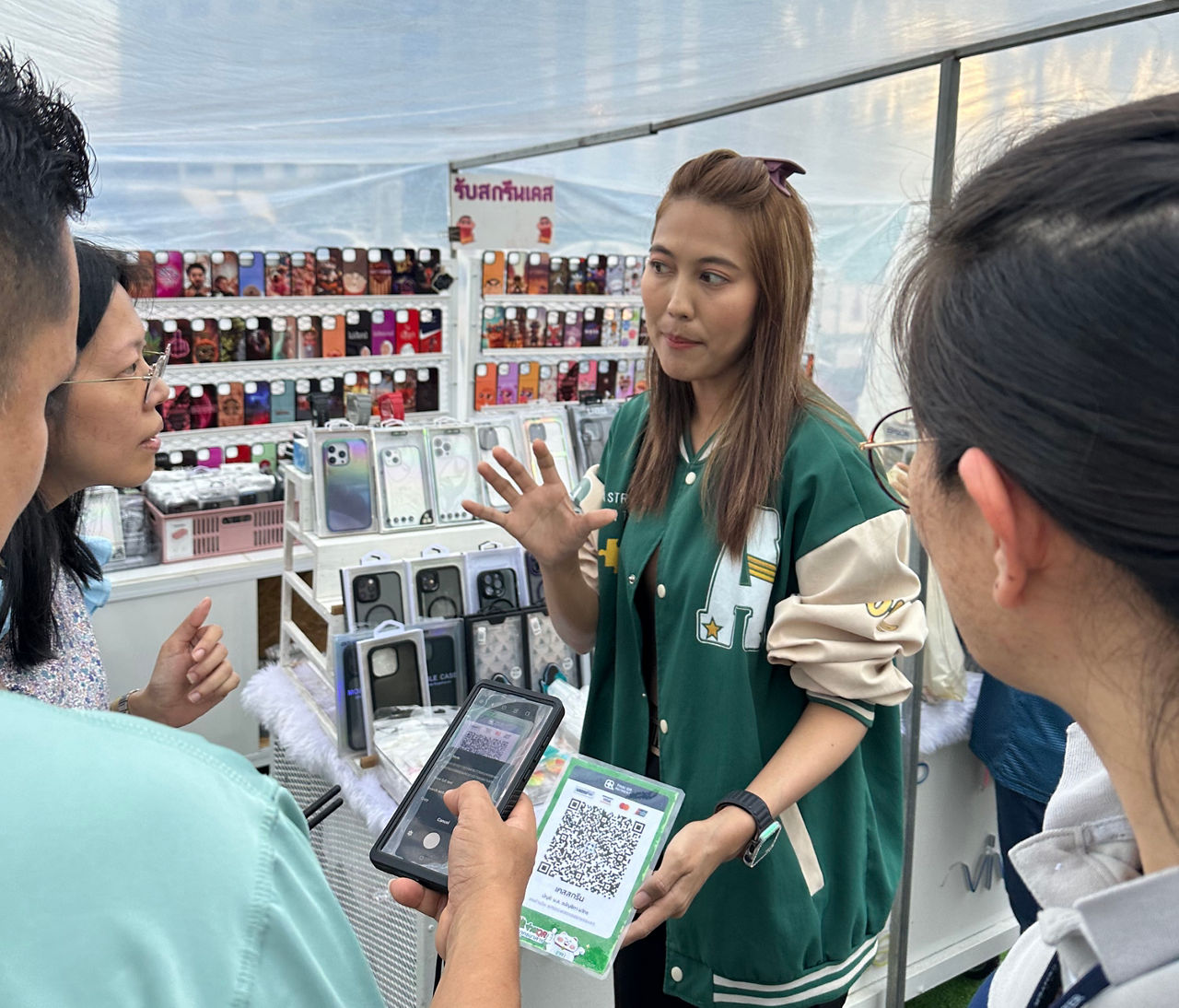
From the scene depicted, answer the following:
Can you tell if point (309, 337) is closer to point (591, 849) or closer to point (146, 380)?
point (146, 380)

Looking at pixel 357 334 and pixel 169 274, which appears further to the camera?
pixel 357 334

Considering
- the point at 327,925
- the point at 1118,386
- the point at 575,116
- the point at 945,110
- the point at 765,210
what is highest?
the point at 575,116

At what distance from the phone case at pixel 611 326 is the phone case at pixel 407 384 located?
44.3 inches

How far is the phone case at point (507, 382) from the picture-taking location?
16.3 feet

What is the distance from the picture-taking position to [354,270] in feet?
15.2

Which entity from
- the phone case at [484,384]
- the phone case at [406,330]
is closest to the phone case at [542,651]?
the phone case at [484,384]

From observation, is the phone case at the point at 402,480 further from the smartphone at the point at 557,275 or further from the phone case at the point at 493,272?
the smartphone at the point at 557,275

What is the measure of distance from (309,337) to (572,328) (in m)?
1.42

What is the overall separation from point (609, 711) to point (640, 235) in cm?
554

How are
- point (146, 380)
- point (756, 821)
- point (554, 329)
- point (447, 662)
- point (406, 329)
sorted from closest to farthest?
point (756, 821) < point (146, 380) < point (447, 662) < point (406, 329) < point (554, 329)

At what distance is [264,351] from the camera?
447 cm

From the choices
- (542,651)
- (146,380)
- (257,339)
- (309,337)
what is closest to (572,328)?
(309,337)

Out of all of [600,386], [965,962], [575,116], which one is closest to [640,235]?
[600,386]

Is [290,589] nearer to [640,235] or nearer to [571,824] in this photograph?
[571,824]
